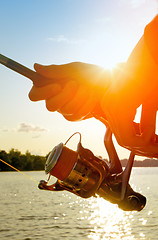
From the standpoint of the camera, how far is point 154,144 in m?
1.84

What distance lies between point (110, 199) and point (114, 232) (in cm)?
2375

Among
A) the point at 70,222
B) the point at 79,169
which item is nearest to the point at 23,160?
the point at 70,222

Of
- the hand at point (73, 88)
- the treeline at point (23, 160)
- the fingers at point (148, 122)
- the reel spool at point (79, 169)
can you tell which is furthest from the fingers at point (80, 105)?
the treeline at point (23, 160)

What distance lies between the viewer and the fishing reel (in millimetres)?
2527

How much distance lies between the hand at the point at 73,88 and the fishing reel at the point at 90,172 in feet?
1.63

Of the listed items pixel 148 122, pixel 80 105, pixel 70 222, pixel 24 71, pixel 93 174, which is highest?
pixel 24 71

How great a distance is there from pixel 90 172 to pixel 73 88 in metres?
0.82

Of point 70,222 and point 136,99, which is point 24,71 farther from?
point 70,222

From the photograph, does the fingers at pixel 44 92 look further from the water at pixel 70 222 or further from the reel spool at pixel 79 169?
the water at pixel 70 222

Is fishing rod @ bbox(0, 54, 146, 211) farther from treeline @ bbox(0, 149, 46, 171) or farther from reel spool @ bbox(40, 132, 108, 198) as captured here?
treeline @ bbox(0, 149, 46, 171)

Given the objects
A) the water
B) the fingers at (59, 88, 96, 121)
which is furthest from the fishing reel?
the water

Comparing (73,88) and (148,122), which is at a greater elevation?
(73,88)

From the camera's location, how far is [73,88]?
2.06 meters

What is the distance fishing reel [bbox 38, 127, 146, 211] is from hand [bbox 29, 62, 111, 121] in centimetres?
50
